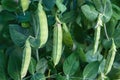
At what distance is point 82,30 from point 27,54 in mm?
268

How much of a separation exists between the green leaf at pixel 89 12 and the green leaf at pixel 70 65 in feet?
0.40

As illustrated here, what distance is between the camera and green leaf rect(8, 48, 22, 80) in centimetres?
88

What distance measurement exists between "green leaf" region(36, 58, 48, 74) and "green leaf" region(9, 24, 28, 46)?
0.09 meters

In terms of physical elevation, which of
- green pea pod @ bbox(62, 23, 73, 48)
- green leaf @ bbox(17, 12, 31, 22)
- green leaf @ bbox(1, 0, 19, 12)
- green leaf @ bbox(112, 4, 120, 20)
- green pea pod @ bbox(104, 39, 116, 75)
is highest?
green leaf @ bbox(1, 0, 19, 12)

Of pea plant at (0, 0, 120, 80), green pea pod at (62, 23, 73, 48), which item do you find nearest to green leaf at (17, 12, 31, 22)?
pea plant at (0, 0, 120, 80)

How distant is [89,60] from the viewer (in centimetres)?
96

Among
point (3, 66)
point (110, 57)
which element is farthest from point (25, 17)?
point (110, 57)

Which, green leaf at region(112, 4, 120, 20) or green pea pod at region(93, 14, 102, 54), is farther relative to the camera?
green leaf at region(112, 4, 120, 20)

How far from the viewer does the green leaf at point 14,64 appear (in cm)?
88

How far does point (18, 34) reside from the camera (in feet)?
2.82

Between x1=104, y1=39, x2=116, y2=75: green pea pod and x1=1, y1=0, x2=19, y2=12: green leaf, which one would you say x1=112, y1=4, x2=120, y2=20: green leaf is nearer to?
x1=104, y1=39, x2=116, y2=75: green pea pod

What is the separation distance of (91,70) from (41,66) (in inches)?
5.8

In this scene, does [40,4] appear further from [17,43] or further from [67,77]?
[67,77]

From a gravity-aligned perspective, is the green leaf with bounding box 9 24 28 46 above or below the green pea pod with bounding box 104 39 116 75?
above
